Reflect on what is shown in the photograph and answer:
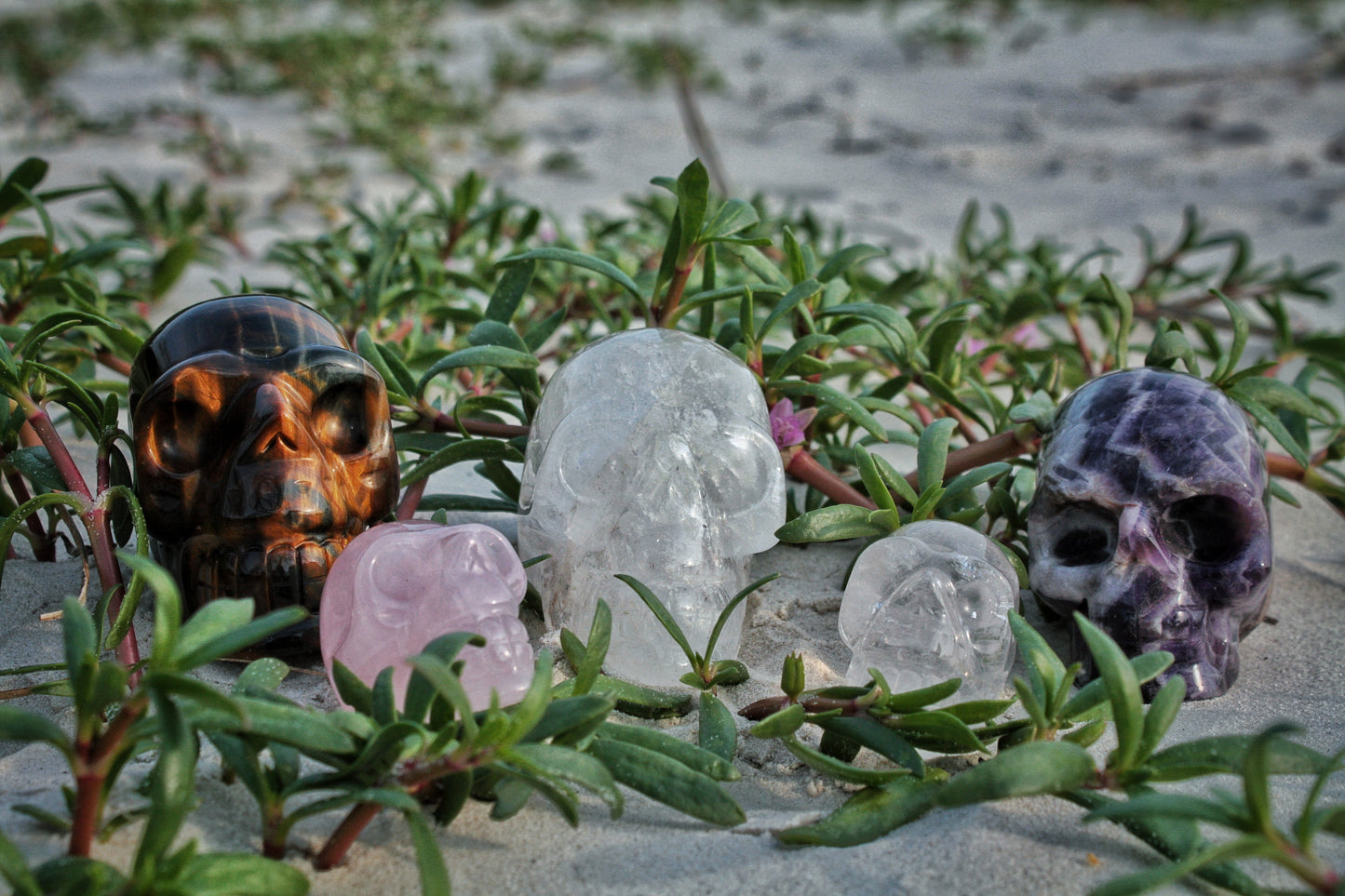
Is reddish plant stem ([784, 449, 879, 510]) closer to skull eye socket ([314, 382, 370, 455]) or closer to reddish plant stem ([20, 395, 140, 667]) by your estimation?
skull eye socket ([314, 382, 370, 455])

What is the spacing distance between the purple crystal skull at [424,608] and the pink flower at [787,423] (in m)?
0.67

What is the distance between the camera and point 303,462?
5.76 ft

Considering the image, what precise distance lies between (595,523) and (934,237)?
376 cm

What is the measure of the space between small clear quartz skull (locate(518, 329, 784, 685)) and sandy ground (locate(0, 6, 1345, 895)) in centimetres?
19

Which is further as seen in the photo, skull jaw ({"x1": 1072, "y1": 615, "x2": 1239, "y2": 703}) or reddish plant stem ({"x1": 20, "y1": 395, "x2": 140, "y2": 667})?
skull jaw ({"x1": 1072, "y1": 615, "x2": 1239, "y2": 703})

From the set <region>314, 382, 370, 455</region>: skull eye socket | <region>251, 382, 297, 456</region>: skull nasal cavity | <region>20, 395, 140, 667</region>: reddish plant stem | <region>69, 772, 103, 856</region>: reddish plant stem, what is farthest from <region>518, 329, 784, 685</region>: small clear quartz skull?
<region>69, 772, 103, 856</region>: reddish plant stem

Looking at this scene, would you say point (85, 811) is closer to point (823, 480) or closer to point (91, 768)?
point (91, 768)

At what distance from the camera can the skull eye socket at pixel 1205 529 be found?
185 cm

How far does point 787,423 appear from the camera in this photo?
7.00 feet

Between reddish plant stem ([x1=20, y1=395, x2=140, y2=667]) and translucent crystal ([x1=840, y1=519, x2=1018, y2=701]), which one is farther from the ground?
reddish plant stem ([x1=20, y1=395, x2=140, y2=667])

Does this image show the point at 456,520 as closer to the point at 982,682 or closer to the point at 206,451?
the point at 206,451

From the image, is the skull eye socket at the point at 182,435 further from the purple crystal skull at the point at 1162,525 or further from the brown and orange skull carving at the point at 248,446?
the purple crystal skull at the point at 1162,525

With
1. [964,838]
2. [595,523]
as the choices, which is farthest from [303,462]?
[964,838]

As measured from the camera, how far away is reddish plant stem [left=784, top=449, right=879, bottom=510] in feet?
7.02
